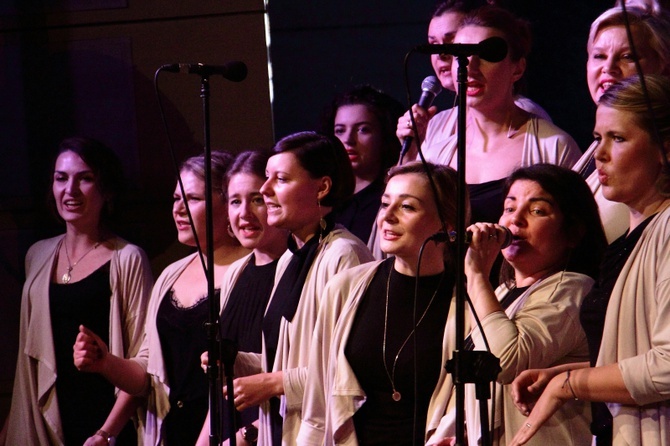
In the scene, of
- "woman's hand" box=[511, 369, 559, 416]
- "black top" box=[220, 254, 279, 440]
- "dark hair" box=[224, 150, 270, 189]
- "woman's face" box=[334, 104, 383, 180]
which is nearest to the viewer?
"woman's hand" box=[511, 369, 559, 416]

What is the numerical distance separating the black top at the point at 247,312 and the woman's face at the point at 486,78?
907mm

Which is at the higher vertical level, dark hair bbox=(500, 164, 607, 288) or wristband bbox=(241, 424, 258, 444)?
dark hair bbox=(500, 164, 607, 288)

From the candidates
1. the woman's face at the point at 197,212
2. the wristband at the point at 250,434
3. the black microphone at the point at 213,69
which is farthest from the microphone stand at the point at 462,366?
the woman's face at the point at 197,212

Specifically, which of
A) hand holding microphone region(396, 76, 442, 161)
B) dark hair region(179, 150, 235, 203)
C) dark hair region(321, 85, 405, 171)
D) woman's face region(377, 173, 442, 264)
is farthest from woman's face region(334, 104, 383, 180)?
woman's face region(377, 173, 442, 264)

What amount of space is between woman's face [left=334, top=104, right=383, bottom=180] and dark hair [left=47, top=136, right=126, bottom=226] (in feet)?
3.55

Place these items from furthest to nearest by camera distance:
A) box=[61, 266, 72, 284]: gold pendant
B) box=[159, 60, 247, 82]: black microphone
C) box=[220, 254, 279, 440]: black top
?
box=[61, 266, 72, 284]: gold pendant
box=[220, 254, 279, 440]: black top
box=[159, 60, 247, 82]: black microphone

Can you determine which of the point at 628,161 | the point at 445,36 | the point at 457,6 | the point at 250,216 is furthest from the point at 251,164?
the point at 628,161

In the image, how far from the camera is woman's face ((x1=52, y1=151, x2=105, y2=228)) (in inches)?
175

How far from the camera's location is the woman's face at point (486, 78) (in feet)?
11.0

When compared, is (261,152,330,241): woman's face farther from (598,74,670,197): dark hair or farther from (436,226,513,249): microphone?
(598,74,670,197): dark hair

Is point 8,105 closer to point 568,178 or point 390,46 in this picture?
point 390,46

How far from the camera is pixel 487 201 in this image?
3203 millimetres

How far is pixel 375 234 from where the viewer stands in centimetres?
374

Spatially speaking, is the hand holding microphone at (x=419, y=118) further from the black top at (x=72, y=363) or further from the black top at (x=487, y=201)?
the black top at (x=72, y=363)
